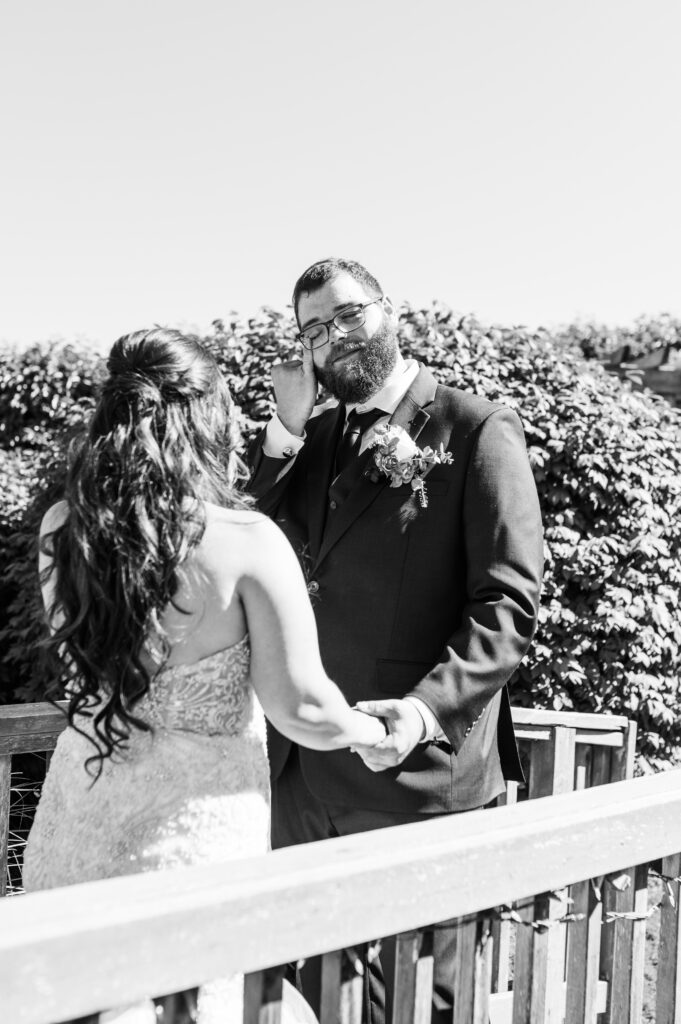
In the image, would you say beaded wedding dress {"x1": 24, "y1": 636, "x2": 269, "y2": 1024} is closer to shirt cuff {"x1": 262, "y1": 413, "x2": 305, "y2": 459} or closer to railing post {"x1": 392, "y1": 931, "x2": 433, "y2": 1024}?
railing post {"x1": 392, "y1": 931, "x2": 433, "y2": 1024}

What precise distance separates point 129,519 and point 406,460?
0.96m

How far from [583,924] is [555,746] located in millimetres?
1818

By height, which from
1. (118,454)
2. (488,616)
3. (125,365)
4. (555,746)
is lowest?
(555,746)

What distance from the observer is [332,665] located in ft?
8.23

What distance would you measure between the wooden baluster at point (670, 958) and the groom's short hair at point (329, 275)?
64.1 inches

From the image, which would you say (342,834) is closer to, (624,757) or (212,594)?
(212,594)

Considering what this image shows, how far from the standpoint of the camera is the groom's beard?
8.80 ft

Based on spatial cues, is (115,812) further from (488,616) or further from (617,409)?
(617,409)

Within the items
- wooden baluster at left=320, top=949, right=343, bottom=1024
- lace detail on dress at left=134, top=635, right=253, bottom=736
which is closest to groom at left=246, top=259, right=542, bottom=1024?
lace detail on dress at left=134, top=635, right=253, bottom=736

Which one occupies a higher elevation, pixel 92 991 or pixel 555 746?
pixel 92 991

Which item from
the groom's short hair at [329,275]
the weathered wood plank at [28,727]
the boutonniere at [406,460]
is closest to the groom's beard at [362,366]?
the groom's short hair at [329,275]

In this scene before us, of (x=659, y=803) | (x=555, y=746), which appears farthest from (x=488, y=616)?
(x=555, y=746)

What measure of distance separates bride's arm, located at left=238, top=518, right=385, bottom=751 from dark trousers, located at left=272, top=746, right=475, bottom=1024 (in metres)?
0.65

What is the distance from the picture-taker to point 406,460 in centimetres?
252
